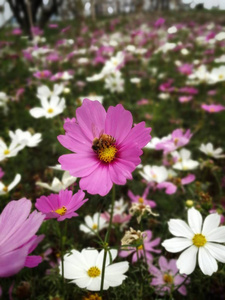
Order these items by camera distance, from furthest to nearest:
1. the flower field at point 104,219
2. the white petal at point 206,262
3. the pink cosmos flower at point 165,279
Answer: the pink cosmos flower at point 165,279 < the white petal at point 206,262 < the flower field at point 104,219

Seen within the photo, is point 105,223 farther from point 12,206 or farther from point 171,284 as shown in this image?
point 12,206

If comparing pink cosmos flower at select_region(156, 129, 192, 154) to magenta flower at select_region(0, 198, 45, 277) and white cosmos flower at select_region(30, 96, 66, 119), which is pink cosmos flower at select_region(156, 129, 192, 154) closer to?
white cosmos flower at select_region(30, 96, 66, 119)

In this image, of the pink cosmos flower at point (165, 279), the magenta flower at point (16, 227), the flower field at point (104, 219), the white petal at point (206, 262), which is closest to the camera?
the magenta flower at point (16, 227)

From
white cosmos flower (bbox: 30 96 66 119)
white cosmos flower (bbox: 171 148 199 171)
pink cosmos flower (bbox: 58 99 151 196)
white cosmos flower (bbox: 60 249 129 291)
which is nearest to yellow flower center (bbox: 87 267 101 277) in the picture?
white cosmos flower (bbox: 60 249 129 291)

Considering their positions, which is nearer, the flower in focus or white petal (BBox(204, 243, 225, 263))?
white petal (BBox(204, 243, 225, 263))

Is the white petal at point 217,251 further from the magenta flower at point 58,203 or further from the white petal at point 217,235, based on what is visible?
the magenta flower at point 58,203

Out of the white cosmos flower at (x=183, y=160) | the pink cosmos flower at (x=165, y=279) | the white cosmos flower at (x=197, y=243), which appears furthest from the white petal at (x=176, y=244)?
the white cosmos flower at (x=183, y=160)
